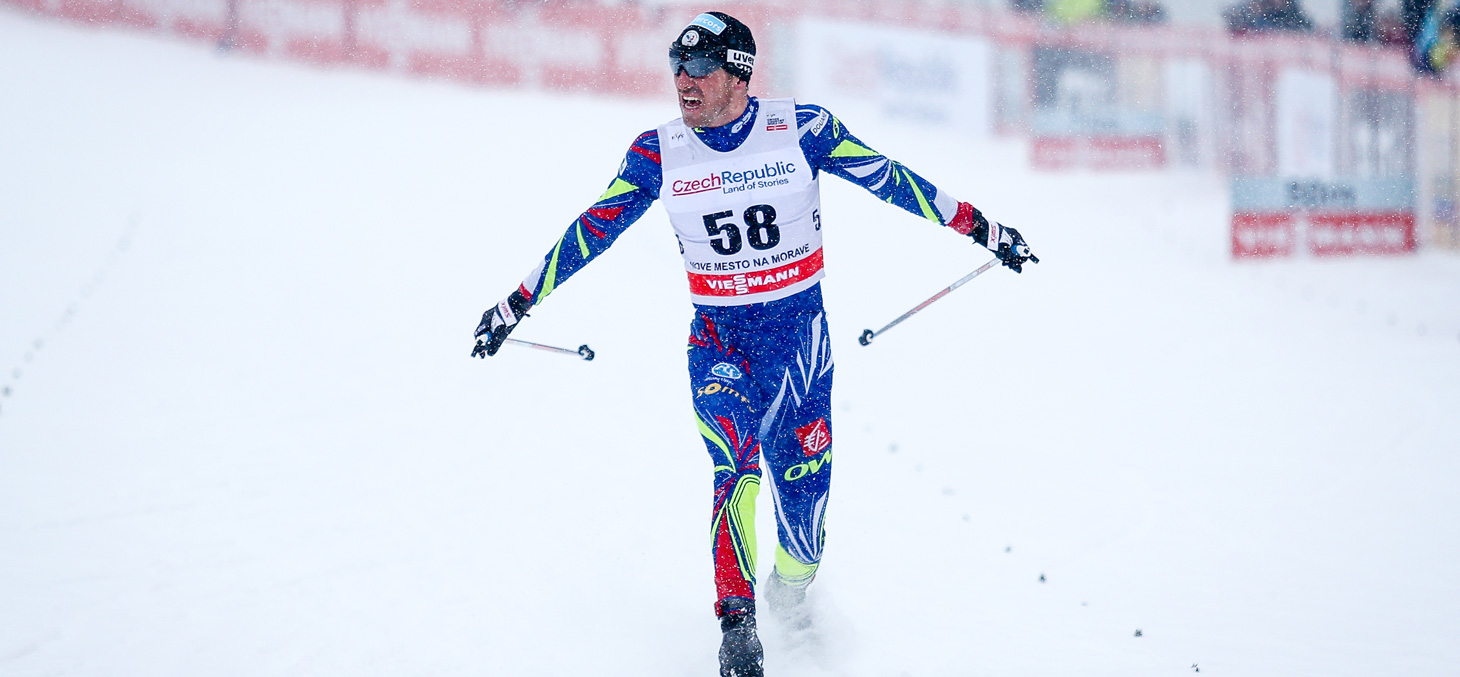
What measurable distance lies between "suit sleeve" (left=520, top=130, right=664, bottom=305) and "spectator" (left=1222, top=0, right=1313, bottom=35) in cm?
2111

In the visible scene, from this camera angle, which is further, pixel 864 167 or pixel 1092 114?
pixel 1092 114

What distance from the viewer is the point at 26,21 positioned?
16.0 m

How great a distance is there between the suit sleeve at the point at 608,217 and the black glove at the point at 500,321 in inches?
1.5

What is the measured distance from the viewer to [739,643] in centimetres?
316

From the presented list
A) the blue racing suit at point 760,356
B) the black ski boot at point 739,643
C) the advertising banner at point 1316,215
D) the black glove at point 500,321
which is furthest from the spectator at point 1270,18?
the black ski boot at point 739,643

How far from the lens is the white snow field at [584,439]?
418 cm

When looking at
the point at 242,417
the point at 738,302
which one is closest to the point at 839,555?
the point at 738,302

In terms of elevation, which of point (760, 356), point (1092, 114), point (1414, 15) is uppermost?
point (1414, 15)

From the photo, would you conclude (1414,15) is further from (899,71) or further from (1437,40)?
(899,71)

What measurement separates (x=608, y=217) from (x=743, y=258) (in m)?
0.52

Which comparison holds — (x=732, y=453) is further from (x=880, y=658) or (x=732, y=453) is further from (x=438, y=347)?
(x=438, y=347)

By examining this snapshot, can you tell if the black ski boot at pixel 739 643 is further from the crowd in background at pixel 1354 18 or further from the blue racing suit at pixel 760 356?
the crowd in background at pixel 1354 18

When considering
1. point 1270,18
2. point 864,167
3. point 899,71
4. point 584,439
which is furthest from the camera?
point 1270,18

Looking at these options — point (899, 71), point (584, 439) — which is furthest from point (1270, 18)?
point (584, 439)
